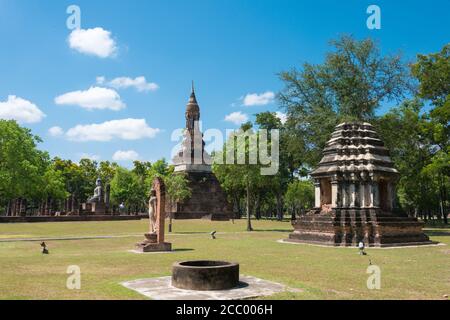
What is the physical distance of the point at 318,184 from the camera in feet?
81.2

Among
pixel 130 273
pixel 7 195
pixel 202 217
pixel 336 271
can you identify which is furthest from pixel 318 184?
pixel 7 195

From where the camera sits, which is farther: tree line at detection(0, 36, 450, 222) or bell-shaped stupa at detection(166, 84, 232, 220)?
bell-shaped stupa at detection(166, 84, 232, 220)

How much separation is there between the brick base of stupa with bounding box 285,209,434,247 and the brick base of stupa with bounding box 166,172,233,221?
1358 inches

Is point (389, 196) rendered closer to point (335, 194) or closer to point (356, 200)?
point (356, 200)

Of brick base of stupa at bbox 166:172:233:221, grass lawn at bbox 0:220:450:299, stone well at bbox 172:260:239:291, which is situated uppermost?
brick base of stupa at bbox 166:172:233:221

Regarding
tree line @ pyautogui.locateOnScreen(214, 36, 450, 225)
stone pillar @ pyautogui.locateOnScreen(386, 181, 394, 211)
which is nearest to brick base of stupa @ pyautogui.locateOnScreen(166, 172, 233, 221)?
tree line @ pyautogui.locateOnScreen(214, 36, 450, 225)

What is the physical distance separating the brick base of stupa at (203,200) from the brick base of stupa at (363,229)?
113 feet

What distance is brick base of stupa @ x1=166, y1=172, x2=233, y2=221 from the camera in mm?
56938

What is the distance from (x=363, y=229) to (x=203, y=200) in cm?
3932

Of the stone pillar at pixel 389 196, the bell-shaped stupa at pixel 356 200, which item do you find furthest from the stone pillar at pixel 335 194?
the stone pillar at pixel 389 196

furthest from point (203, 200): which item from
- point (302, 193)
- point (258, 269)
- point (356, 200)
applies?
point (258, 269)

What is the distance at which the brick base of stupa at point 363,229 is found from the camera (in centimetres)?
2064

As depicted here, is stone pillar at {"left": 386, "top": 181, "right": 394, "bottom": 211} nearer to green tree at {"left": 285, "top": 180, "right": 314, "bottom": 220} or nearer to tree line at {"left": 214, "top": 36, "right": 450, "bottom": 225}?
tree line at {"left": 214, "top": 36, "right": 450, "bottom": 225}

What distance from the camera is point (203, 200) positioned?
5881 centimetres
